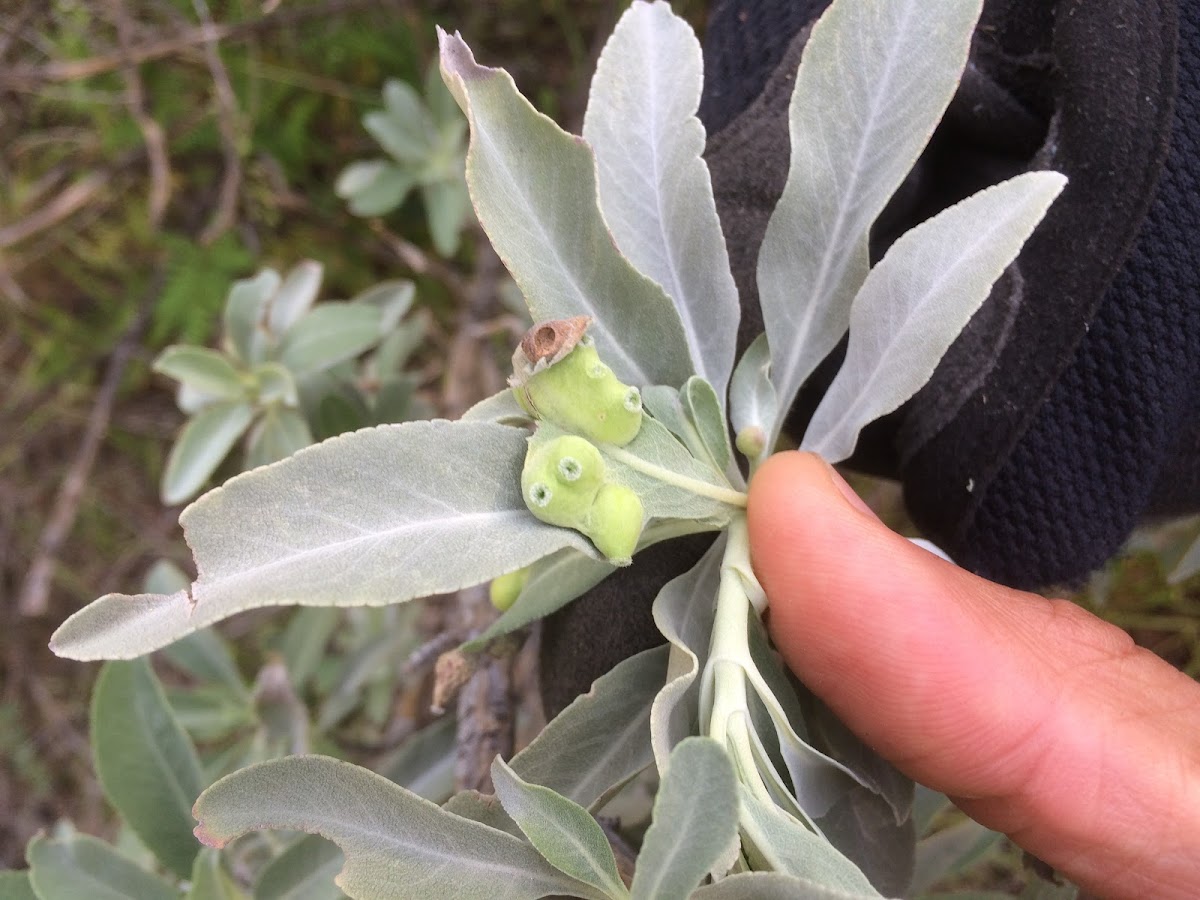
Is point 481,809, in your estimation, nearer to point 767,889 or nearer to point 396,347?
point 767,889

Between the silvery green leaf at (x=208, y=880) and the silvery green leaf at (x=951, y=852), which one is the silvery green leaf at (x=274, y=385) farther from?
the silvery green leaf at (x=951, y=852)

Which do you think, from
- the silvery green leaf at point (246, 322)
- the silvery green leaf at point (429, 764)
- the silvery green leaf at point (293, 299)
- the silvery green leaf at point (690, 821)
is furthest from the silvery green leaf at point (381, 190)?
the silvery green leaf at point (690, 821)

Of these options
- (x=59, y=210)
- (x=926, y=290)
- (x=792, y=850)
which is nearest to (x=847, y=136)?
(x=926, y=290)

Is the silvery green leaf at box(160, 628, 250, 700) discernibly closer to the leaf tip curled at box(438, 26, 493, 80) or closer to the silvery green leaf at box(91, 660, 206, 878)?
the silvery green leaf at box(91, 660, 206, 878)

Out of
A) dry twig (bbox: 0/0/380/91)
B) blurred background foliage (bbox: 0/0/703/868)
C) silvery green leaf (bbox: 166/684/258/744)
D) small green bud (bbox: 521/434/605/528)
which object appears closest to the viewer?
small green bud (bbox: 521/434/605/528)

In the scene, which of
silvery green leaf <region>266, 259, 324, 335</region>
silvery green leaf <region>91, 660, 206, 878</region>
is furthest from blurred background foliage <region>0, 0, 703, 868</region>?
silvery green leaf <region>91, 660, 206, 878</region>

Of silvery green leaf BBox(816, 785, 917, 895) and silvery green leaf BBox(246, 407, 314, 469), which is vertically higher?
silvery green leaf BBox(816, 785, 917, 895)

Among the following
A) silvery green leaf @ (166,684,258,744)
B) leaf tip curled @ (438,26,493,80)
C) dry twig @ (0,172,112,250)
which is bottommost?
silvery green leaf @ (166,684,258,744)
